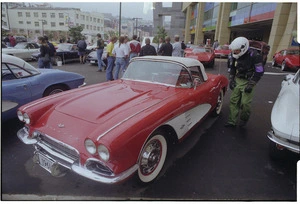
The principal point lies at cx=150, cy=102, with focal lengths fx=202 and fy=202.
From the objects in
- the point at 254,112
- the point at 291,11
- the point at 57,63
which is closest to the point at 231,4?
the point at 291,11

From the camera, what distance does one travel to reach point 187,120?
2930mm

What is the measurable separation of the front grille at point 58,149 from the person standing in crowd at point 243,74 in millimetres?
3039

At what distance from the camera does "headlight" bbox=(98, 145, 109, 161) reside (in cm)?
190

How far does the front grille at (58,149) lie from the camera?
7.01 ft

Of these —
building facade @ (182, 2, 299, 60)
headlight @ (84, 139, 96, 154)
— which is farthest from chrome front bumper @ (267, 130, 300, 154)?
building facade @ (182, 2, 299, 60)

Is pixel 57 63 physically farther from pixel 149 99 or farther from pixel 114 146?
pixel 114 146

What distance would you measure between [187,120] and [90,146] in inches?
58.4

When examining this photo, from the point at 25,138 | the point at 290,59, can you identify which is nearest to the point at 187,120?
the point at 25,138

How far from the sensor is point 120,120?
2143 mm

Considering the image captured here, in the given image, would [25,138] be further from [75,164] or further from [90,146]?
[90,146]

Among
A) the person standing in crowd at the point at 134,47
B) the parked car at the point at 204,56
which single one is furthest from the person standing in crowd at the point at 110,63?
the parked car at the point at 204,56

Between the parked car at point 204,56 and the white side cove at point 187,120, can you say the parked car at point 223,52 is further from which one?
the white side cove at point 187,120

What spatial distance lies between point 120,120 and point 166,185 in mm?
988

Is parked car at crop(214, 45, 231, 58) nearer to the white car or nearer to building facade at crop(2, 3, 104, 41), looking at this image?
the white car
